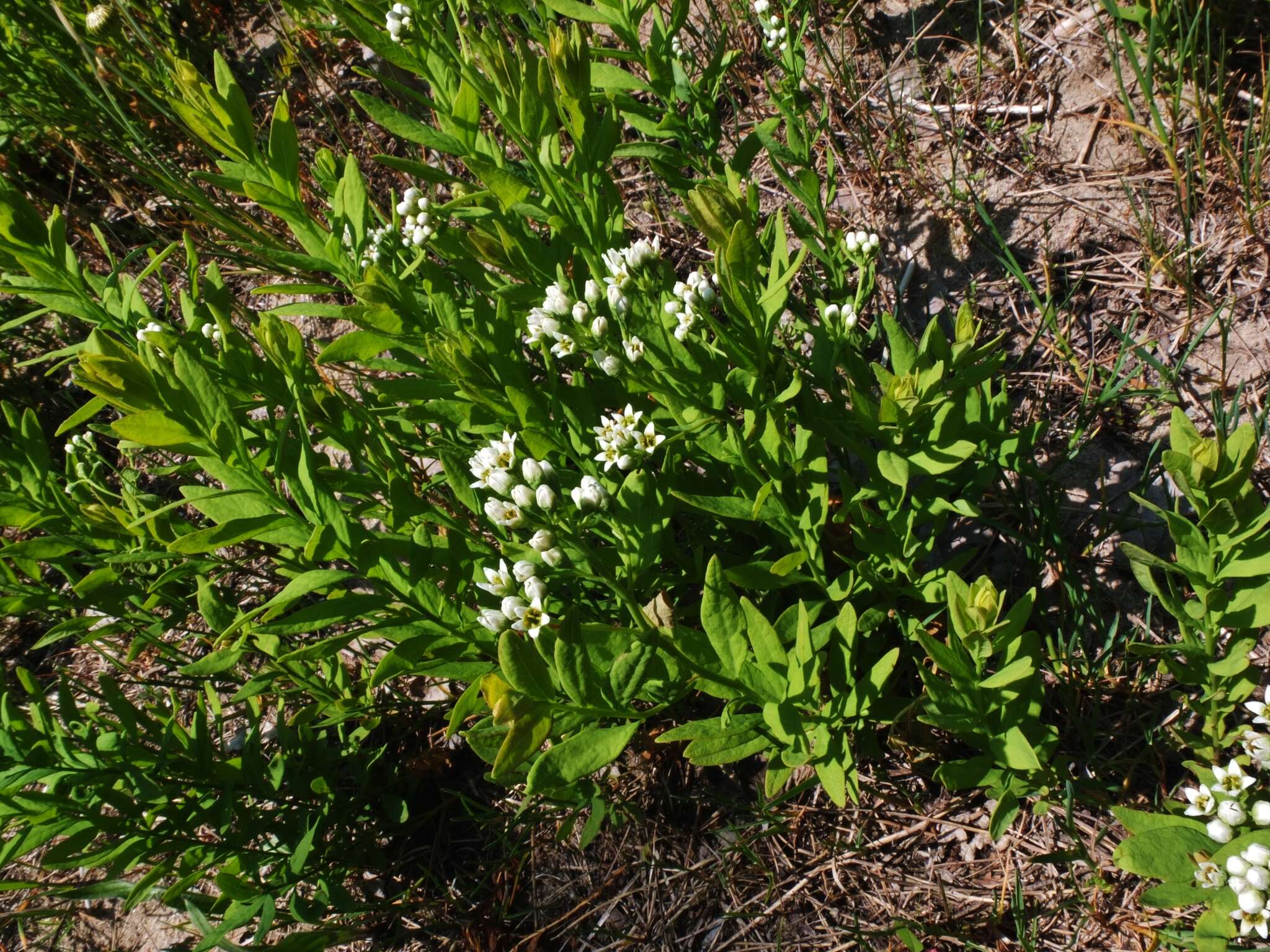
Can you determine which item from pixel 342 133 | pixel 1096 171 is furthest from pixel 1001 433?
pixel 342 133

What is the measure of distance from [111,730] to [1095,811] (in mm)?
2774

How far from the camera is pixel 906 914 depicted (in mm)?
2635

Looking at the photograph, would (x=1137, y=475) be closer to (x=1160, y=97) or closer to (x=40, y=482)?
(x=1160, y=97)

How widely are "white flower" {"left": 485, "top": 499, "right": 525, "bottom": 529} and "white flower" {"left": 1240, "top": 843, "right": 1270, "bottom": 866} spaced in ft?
5.27

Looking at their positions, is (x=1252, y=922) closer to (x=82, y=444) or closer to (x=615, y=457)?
(x=615, y=457)

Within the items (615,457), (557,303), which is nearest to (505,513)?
(615,457)

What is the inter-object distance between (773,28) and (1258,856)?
9.22ft

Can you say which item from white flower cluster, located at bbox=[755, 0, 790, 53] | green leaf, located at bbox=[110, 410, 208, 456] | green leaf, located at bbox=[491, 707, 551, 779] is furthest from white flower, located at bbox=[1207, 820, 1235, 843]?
Answer: white flower cluster, located at bbox=[755, 0, 790, 53]

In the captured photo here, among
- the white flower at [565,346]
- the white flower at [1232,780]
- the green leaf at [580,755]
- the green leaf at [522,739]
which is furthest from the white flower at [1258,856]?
the white flower at [565,346]

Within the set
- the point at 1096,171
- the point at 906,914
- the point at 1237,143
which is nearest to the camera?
the point at 906,914

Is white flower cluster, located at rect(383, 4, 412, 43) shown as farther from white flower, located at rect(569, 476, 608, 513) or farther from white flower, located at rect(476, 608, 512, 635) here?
white flower, located at rect(476, 608, 512, 635)

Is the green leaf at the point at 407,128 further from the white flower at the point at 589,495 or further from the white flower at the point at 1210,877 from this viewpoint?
the white flower at the point at 1210,877

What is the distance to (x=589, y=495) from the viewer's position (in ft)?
7.00

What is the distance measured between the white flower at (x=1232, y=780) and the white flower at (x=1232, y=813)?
0.07 m
